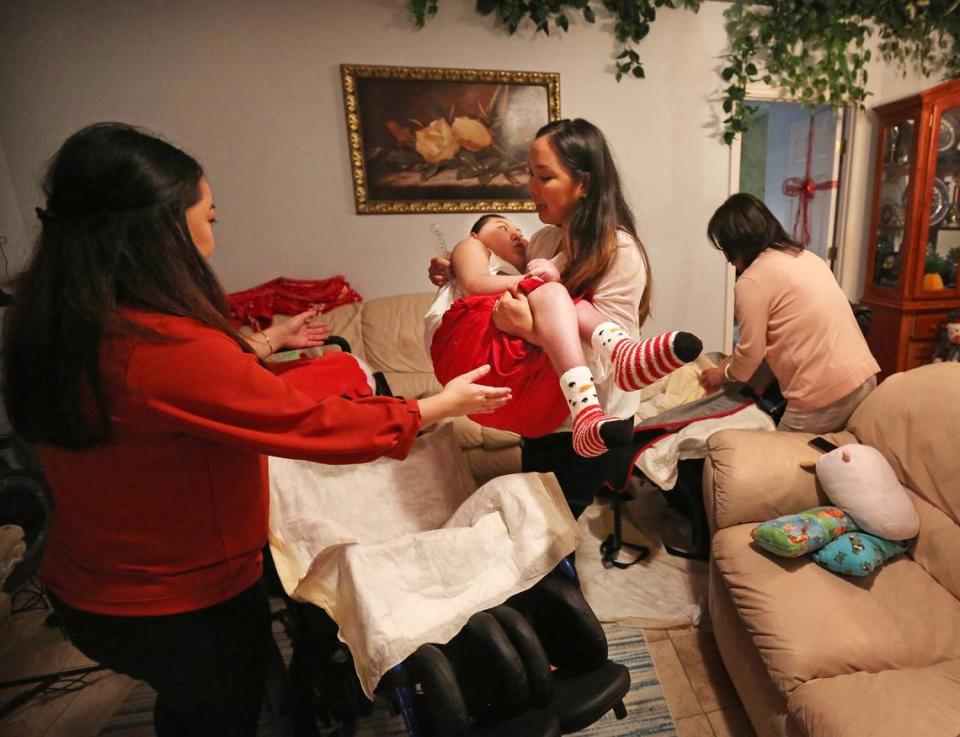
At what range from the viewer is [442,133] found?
288 cm

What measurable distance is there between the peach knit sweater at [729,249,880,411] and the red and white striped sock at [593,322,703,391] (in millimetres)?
1023

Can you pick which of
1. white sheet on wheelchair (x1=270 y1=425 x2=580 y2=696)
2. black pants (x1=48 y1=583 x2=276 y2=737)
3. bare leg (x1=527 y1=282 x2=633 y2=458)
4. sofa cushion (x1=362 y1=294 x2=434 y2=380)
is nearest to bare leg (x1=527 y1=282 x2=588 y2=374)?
bare leg (x1=527 y1=282 x2=633 y2=458)

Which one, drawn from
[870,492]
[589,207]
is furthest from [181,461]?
[870,492]

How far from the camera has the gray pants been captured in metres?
1.78

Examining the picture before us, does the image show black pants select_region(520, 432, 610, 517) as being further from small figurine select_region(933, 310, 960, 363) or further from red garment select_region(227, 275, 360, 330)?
small figurine select_region(933, 310, 960, 363)

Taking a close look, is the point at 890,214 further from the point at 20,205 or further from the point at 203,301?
the point at 20,205

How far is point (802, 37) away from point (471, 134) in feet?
6.84

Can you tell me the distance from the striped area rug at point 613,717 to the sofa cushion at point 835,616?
0.39m

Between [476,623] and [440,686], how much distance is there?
12 cm

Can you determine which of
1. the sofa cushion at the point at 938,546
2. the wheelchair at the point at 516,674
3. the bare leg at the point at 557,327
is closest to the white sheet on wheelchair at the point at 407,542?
the wheelchair at the point at 516,674

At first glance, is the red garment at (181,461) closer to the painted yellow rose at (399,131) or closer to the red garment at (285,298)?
the red garment at (285,298)

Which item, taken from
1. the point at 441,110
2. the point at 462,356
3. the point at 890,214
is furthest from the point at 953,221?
the point at 462,356

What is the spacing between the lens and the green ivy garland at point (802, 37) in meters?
2.93

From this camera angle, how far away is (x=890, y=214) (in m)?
3.33
